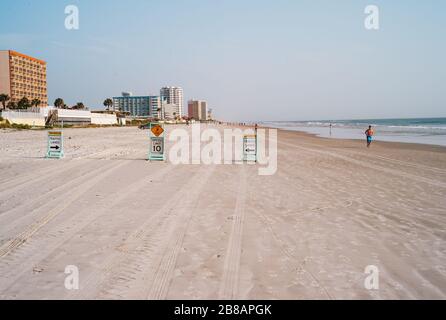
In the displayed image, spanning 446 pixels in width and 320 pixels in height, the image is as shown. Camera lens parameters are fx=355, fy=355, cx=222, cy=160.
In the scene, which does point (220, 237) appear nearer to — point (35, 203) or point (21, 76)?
point (35, 203)

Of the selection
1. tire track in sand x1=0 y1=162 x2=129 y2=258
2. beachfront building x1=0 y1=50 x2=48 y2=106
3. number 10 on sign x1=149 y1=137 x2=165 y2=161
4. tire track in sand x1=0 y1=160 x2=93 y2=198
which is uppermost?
beachfront building x1=0 y1=50 x2=48 y2=106

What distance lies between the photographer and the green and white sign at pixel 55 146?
1620 cm

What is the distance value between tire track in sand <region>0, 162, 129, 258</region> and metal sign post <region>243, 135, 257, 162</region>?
6837 mm

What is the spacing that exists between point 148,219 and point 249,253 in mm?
2465

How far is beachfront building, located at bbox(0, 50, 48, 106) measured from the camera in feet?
392

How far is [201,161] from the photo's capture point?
15672 mm

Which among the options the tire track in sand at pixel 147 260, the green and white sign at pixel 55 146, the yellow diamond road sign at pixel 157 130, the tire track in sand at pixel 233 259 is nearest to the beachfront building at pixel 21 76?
the green and white sign at pixel 55 146

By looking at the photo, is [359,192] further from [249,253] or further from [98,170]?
[98,170]

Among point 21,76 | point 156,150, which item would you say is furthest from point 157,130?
point 21,76

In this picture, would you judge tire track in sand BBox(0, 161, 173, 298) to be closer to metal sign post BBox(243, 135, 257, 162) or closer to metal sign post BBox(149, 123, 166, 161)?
metal sign post BBox(149, 123, 166, 161)

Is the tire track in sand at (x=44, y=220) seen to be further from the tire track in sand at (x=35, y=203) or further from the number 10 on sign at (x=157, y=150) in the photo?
the number 10 on sign at (x=157, y=150)

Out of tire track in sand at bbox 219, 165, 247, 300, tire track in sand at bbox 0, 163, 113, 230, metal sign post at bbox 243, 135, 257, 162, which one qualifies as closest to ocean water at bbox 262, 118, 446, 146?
metal sign post at bbox 243, 135, 257, 162

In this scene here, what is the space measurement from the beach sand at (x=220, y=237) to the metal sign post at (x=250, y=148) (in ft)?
16.2
